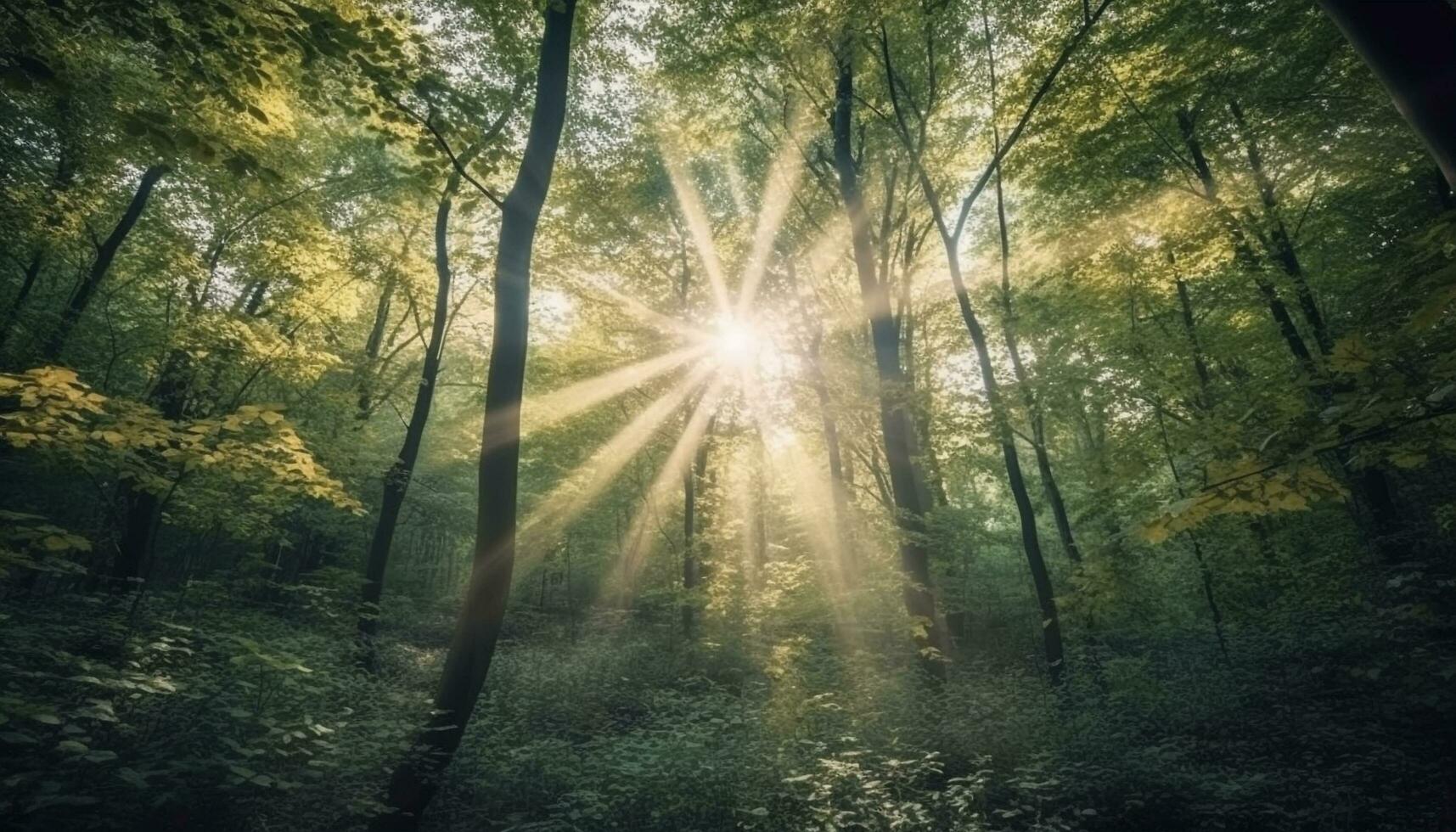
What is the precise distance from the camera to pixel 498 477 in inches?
250

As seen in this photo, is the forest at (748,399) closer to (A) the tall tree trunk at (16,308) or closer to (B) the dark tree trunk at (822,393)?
(A) the tall tree trunk at (16,308)

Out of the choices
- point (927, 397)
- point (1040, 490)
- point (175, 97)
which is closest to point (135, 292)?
point (175, 97)

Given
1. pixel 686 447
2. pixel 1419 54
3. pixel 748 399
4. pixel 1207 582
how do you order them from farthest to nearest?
pixel 748 399, pixel 686 447, pixel 1207 582, pixel 1419 54

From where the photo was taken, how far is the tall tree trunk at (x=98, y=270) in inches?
475

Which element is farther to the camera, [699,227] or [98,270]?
[699,227]

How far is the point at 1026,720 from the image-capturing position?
8.71 m

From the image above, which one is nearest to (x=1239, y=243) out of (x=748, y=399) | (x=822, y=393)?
(x=822, y=393)

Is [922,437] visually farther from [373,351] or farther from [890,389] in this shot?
[373,351]

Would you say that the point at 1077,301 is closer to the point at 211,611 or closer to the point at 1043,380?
the point at 1043,380

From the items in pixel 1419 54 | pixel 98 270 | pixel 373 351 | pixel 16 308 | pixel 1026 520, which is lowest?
pixel 1419 54

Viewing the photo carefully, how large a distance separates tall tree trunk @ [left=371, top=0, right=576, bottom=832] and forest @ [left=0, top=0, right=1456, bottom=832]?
5 centimetres

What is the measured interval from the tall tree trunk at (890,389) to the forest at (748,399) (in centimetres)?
10

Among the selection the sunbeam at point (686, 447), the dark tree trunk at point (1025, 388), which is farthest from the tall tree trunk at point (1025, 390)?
the sunbeam at point (686, 447)

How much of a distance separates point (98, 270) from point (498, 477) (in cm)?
1335
